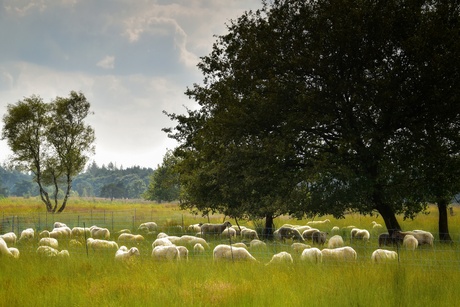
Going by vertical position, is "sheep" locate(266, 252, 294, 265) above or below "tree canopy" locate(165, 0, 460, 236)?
below

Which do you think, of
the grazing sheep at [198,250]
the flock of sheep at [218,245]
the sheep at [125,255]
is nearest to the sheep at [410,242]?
the flock of sheep at [218,245]

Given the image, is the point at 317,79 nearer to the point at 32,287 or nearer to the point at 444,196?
the point at 444,196

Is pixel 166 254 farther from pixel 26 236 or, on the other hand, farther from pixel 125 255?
pixel 26 236

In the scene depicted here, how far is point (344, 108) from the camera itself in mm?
19062

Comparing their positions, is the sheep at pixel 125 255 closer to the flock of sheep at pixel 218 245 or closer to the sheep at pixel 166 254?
the flock of sheep at pixel 218 245

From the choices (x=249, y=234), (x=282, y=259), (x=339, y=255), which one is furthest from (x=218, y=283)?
(x=249, y=234)

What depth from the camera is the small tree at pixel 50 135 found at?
172ft

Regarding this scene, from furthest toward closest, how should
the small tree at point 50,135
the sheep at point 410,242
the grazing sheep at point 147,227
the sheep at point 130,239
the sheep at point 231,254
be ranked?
1. the small tree at point 50,135
2. the grazing sheep at point 147,227
3. the sheep at point 130,239
4. the sheep at point 410,242
5. the sheep at point 231,254

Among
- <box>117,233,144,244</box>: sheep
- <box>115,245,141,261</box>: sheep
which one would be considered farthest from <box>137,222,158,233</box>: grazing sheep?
<box>115,245,141,261</box>: sheep

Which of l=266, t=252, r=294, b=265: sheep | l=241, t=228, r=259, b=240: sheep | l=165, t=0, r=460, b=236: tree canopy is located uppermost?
l=165, t=0, r=460, b=236: tree canopy

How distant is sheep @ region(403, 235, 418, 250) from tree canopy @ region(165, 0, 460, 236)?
6.24 feet

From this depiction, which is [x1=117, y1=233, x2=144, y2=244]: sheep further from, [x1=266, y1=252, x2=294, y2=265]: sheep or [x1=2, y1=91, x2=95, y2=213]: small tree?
[x1=2, y1=91, x2=95, y2=213]: small tree

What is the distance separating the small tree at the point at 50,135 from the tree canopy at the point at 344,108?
37.8 m

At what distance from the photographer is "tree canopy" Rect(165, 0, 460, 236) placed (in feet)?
57.1
